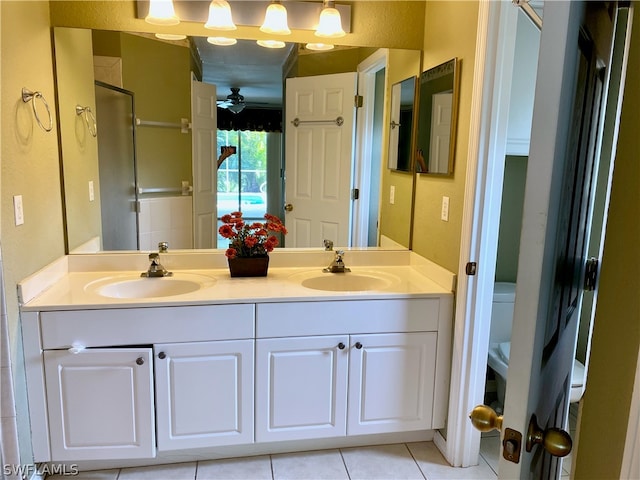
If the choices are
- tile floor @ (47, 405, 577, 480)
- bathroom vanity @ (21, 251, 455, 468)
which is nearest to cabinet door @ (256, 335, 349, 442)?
bathroom vanity @ (21, 251, 455, 468)

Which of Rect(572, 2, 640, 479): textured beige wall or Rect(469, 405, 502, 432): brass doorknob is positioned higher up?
Rect(572, 2, 640, 479): textured beige wall

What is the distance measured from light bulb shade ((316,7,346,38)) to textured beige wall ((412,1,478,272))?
0.45 metres

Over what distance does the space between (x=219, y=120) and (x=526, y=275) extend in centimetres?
190

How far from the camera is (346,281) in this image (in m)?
2.33

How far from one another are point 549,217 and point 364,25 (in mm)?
1917

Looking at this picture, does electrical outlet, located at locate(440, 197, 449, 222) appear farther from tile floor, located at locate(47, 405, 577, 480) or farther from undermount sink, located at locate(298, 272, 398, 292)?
tile floor, located at locate(47, 405, 577, 480)

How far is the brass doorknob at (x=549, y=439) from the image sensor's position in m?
0.71

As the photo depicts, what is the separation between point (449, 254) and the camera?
2.05 meters

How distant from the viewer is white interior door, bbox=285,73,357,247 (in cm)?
239

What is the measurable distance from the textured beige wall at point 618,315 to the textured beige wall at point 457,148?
1.13m

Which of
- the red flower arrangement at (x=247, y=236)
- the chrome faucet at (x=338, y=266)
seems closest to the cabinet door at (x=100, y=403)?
the red flower arrangement at (x=247, y=236)

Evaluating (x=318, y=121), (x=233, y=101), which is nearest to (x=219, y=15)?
(x=233, y=101)

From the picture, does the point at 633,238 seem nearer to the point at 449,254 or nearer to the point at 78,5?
the point at 449,254

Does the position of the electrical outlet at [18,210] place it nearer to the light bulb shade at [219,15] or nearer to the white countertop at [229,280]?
the white countertop at [229,280]
